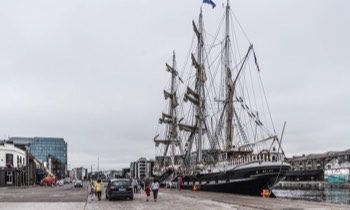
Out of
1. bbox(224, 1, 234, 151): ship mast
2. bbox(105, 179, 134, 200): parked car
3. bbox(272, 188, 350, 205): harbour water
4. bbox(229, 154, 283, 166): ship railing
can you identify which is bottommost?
bbox(272, 188, 350, 205): harbour water

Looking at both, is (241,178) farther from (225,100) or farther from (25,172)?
(25,172)

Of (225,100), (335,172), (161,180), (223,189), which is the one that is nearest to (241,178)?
(223,189)

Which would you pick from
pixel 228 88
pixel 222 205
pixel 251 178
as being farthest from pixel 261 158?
pixel 222 205

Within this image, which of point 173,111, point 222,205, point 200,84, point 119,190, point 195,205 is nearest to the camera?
point 222,205

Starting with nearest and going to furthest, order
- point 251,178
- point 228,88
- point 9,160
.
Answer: point 251,178, point 228,88, point 9,160

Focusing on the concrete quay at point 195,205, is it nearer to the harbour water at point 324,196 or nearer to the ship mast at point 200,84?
the harbour water at point 324,196

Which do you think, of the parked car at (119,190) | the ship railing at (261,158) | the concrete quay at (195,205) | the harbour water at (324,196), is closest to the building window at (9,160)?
the harbour water at (324,196)

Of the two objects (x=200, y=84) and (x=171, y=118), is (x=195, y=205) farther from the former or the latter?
(x=171, y=118)

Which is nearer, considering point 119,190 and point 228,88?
point 119,190

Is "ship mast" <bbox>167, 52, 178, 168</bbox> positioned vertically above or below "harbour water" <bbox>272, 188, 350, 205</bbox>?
above

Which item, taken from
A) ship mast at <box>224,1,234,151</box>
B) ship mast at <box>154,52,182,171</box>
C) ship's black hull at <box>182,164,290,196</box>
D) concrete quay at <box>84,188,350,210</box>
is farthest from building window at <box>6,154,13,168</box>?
concrete quay at <box>84,188,350,210</box>

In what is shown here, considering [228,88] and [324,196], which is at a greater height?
[228,88]

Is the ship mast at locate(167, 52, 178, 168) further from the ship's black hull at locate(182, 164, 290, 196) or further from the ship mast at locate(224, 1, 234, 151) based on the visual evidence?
the ship's black hull at locate(182, 164, 290, 196)

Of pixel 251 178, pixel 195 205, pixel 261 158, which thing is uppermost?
pixel 261 158
